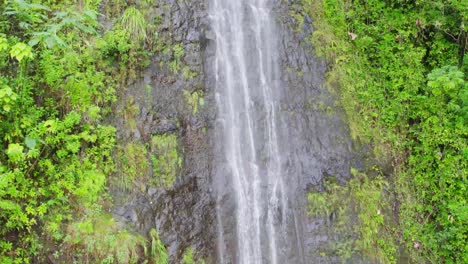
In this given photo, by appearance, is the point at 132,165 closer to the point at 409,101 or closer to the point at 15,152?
the point at 15,152

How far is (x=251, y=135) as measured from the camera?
23.4 ft

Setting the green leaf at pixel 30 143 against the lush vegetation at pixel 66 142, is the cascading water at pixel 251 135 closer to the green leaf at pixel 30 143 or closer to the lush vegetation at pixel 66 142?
the lush vegetation at pixel 66 142

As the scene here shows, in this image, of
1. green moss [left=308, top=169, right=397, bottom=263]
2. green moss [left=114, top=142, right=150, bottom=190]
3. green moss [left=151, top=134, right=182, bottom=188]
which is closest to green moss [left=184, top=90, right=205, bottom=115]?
green moss [left=151, top=134, right=182, bottom=188]

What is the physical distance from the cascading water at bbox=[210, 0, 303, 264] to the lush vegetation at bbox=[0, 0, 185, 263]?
111cm

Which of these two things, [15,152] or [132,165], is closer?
[15,152]

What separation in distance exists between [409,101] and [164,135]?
4821 millimetres

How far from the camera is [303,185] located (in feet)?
22.9

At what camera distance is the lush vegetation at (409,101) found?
277 inches

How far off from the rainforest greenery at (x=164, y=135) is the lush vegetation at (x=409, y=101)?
23mm

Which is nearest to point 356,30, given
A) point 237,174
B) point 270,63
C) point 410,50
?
point 410,50

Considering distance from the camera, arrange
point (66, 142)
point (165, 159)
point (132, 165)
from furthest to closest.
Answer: point (165, 159), point (132, 165), point (66, 142)

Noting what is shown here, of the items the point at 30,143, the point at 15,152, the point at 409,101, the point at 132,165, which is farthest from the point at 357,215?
the point at 15,152

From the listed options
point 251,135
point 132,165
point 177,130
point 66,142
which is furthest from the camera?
point 251,135

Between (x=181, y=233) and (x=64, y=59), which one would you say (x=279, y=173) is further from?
(x=64, y=59)
